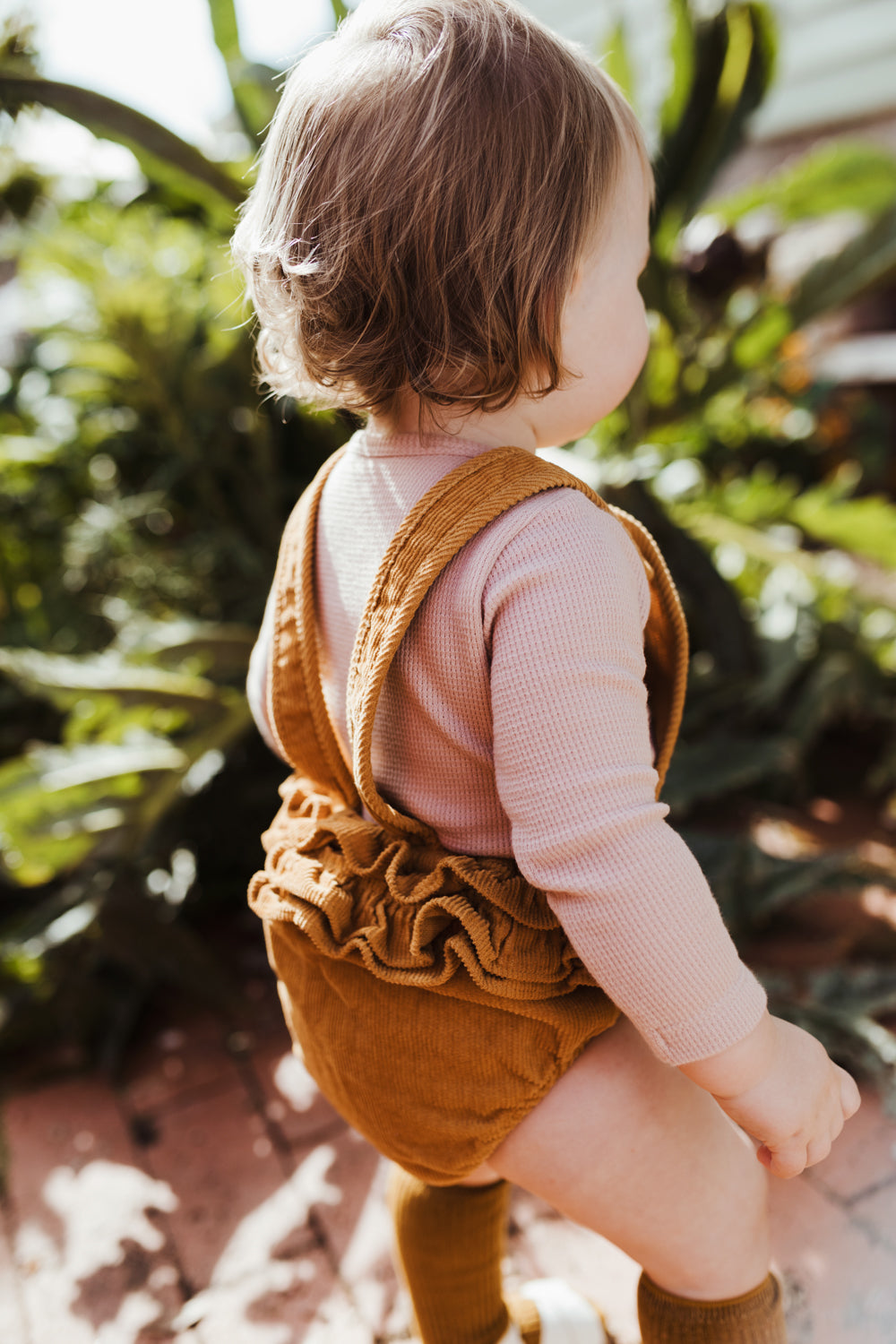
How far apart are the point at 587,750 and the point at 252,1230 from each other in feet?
3.57

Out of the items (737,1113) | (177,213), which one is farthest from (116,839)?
(177,213)

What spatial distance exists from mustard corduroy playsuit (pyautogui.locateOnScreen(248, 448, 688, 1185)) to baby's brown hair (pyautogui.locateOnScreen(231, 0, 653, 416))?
101 millimetres

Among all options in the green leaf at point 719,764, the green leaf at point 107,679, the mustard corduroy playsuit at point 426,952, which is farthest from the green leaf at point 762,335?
the mustard corduroy playsuit at point 426,952

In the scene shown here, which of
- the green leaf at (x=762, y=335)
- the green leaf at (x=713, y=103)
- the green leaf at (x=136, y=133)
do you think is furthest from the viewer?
the green leaf at (x=762, y=335)

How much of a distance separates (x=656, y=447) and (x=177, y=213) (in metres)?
1.36

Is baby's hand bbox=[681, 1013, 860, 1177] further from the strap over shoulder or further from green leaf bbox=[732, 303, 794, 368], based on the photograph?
green leaf bbox=[732, 303, 794, 368]

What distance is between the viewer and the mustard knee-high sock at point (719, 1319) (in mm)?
866

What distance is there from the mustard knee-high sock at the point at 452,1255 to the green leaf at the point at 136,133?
5.19 ft

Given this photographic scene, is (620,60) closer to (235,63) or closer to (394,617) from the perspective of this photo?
(235,63)

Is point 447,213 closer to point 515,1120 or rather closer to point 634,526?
point 634,526

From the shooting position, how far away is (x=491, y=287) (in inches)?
29.3

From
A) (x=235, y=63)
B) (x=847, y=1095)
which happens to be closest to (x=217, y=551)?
(x=235, y=63)

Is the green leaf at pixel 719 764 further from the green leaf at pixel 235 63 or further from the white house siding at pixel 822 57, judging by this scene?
the white house siding at pixel 822 57

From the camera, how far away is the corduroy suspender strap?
76cm
